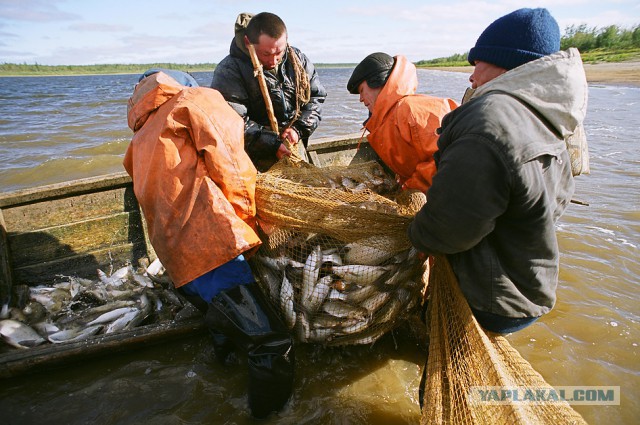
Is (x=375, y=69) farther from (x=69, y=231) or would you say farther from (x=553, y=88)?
(x=69, y=231)

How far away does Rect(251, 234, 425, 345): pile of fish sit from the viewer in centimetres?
262

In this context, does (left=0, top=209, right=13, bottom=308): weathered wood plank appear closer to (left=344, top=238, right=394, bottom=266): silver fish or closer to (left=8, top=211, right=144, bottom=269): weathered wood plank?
(left=8, top=211, right=144, bottom=269): weathered wood plank

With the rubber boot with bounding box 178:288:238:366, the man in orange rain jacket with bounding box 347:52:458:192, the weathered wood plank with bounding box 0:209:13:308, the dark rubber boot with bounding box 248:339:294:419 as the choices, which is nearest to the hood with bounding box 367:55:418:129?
the man in orange rain jacket with bounding box 347:52:458:192

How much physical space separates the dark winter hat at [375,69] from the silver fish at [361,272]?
1.66 m

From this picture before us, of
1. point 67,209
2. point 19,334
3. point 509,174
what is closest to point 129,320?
point 19,334

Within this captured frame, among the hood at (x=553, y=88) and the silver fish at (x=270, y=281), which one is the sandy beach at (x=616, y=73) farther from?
the silver fish at (x=270, y=281)

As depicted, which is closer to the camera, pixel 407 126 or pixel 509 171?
pixel 509 171

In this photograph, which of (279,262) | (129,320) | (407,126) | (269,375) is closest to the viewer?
(269,375)

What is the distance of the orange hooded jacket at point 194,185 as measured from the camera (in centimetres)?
240

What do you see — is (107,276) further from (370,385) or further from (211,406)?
(370,385)

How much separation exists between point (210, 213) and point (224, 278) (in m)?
0.46

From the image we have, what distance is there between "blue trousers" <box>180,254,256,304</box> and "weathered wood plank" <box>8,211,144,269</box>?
7.57 feet

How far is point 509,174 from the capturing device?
1.57 meters

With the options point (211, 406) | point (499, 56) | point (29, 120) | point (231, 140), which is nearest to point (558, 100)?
point (499, 56)
